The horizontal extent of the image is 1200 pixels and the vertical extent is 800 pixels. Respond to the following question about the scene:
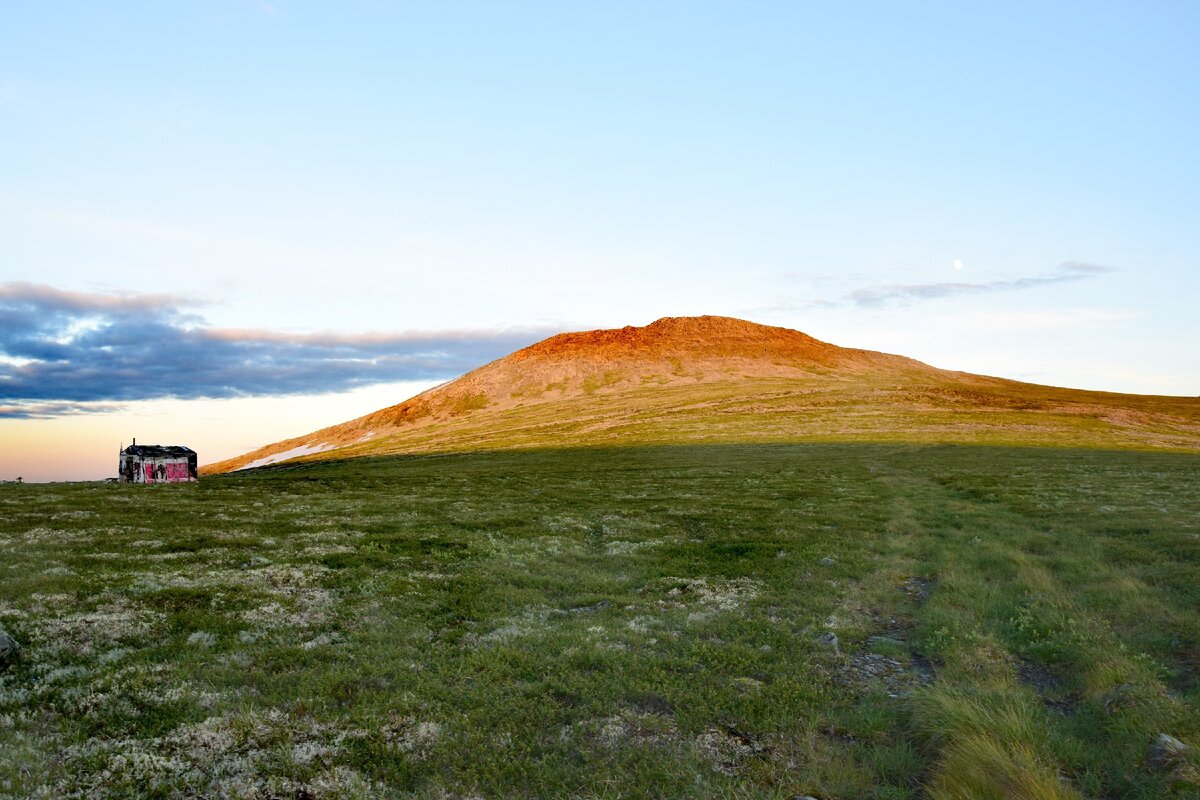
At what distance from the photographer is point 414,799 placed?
10.1m

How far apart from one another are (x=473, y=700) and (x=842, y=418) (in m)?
119

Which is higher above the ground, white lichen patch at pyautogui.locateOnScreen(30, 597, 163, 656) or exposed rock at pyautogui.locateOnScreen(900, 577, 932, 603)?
white lichen patch at pyautogui.locateOnScreen(30, 597, 163, 656)

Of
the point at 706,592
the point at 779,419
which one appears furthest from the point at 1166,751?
the point at 779,419

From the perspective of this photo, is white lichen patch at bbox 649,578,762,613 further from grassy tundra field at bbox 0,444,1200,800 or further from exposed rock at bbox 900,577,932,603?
exposed rock at bbox 900,577,932,603

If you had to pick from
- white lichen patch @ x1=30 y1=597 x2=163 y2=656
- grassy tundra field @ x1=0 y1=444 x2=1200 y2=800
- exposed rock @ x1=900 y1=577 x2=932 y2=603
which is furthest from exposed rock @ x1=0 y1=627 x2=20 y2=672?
exposed rock @ x1=900 y1=577 x2=932 y2=603

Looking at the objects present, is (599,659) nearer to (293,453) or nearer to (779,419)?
(779,419)

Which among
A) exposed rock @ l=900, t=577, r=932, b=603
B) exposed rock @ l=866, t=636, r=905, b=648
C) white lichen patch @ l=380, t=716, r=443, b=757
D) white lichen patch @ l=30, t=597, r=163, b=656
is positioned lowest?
exposed rock @ l=900, t=577, r=932, b=603

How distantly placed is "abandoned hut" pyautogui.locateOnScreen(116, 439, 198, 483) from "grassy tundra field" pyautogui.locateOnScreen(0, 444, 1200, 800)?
1541 inches

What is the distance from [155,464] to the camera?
232 feet

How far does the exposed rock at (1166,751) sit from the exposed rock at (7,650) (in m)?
21.7

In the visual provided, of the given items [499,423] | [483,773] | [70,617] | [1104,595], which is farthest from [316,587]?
[499,423]

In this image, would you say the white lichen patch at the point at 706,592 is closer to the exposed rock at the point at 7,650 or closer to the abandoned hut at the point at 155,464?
the exposed rock at the point at 7,650

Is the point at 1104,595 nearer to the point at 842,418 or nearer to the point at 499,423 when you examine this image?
the point at 842,418

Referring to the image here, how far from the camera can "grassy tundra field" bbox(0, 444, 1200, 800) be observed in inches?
425
